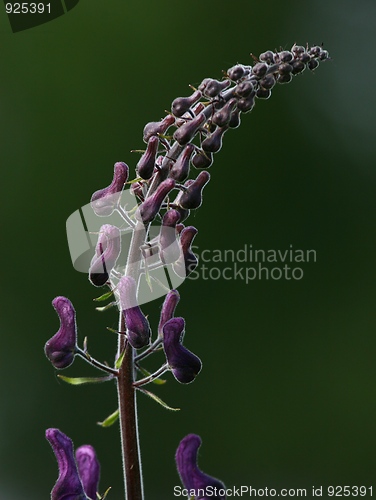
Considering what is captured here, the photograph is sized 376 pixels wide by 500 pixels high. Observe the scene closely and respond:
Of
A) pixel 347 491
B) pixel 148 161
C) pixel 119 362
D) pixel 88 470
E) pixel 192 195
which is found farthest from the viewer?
pixel 347 491

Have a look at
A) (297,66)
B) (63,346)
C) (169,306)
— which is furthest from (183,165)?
(63,346)

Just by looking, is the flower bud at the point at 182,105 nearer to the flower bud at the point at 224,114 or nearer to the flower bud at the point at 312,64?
the flower bud at the point at 224,114

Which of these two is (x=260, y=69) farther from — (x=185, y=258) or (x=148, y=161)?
(x=185, y=258)

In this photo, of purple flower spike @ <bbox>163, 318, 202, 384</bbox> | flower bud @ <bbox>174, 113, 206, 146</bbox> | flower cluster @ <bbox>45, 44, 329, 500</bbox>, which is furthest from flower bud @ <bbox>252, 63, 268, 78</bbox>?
purple flower spike @ <bbox>163, 318, 202, 384</bbox>

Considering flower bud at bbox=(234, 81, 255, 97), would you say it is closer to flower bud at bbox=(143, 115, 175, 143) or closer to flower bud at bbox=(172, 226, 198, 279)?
flower bud at bbox=(143, 115, 175, 143)

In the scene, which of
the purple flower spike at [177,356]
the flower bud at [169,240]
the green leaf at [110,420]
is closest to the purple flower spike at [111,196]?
the flower bud at [169,240]
